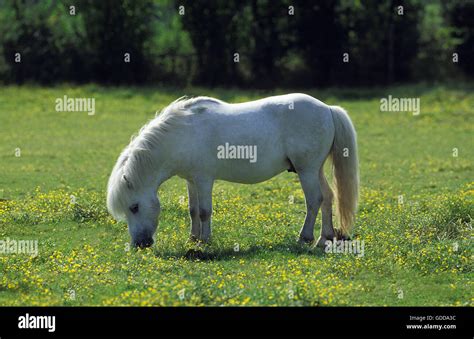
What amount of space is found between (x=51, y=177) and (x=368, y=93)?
64.1ft

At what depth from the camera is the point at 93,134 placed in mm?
27500

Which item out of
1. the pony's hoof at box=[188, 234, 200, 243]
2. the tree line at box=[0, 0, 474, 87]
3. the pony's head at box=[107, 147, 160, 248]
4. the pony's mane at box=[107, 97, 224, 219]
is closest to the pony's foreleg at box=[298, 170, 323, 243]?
A: the pony's hoof at box=[188, 234, 200, 243]

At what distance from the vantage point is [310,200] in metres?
12.6

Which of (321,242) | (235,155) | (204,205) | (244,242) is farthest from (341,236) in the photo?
(204,205)

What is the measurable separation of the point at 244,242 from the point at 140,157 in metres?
2.09

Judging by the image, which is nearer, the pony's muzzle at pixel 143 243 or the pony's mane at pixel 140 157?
the pony's mane at pixel 140 157

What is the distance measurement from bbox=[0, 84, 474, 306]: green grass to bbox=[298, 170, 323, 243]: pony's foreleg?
27 cm

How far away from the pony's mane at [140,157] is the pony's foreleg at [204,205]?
2.62 feet

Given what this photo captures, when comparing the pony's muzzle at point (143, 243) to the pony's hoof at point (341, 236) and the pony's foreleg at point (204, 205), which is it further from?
the pony's hoof at point (341, 236)

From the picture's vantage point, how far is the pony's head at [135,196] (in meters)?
11.8

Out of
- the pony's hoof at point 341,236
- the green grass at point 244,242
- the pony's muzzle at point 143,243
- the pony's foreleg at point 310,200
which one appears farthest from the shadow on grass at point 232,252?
the pony's hoof at point 341,236

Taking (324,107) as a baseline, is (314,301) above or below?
below

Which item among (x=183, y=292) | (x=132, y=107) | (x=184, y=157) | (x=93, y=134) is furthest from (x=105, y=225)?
(x=132, y=107)
